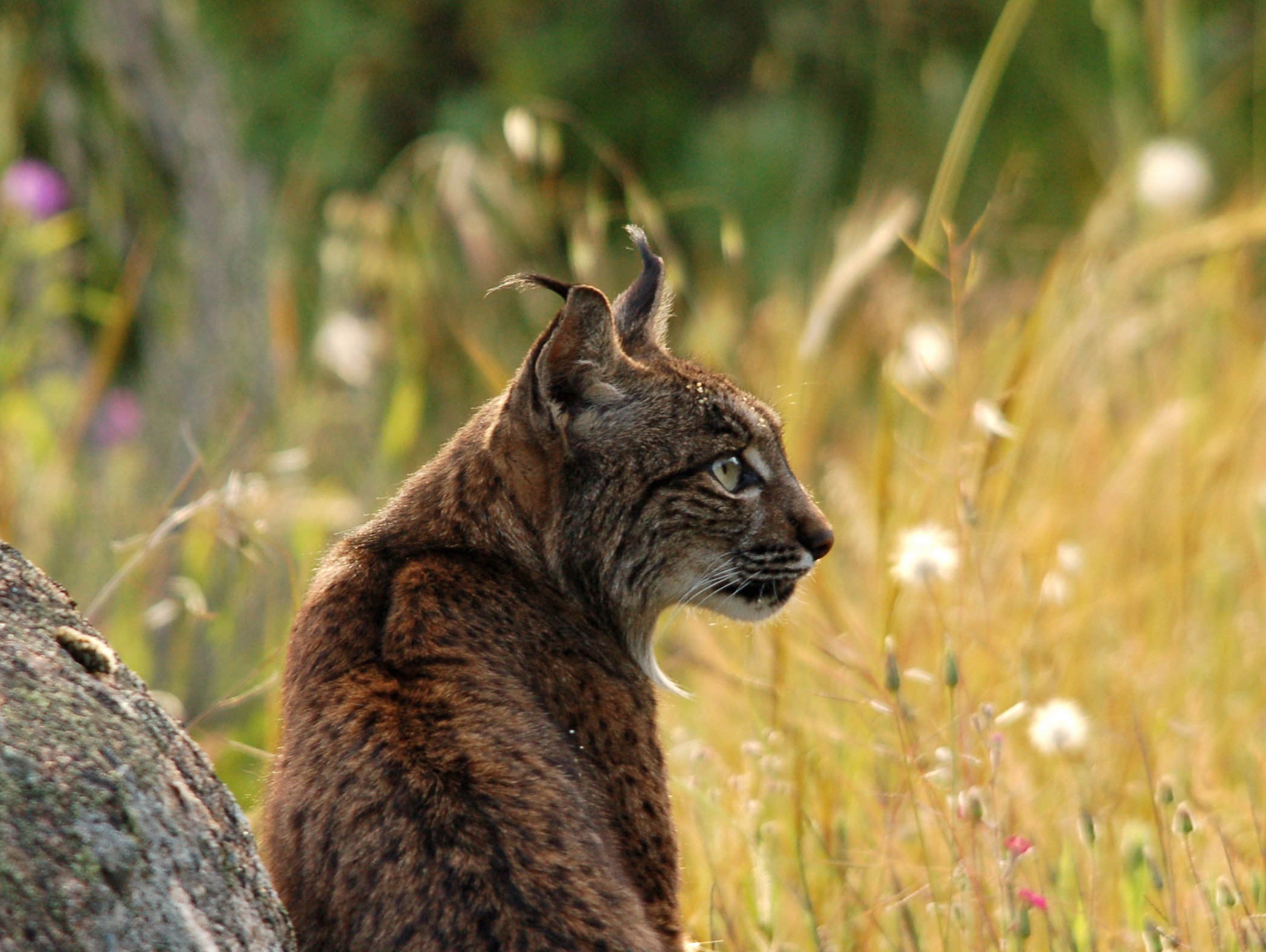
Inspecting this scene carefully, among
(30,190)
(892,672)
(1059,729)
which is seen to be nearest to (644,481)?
(892,672)

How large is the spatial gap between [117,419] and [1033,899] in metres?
5.40

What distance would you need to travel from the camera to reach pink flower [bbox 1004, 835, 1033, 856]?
2.33 metres

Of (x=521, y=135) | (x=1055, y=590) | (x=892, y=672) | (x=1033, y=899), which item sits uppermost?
(x=521, y=135)

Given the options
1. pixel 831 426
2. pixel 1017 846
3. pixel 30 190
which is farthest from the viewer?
pixel 831 426

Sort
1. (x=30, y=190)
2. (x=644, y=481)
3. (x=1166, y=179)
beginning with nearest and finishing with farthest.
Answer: (x=644, y=481) → (x=30, y=190) → (x=1166, y=179)

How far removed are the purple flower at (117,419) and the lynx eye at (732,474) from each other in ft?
14.3

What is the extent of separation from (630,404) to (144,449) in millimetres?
4258

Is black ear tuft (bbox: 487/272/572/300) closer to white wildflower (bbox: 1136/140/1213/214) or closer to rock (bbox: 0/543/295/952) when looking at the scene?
rock (bbox: 0/543/295/952)

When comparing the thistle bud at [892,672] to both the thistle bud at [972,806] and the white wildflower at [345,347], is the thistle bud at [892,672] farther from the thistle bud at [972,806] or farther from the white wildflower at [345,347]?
the white wildflower at [345,347]

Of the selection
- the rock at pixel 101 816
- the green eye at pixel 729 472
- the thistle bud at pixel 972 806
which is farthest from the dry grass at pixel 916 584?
the rock at pixel 101 816

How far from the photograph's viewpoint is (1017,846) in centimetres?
239

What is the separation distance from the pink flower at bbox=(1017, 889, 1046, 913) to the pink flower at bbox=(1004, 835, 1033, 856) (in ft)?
0.20

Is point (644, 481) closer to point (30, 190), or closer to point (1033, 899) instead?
point (1033, 899)

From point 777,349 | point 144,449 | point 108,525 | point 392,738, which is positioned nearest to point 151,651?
point 108,525
